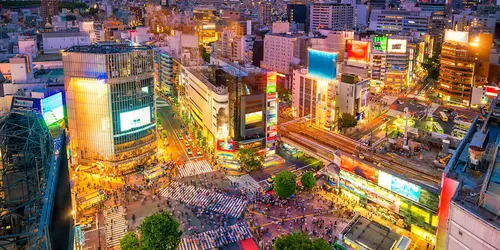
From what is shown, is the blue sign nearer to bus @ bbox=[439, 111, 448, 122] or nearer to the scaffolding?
the scaffolding

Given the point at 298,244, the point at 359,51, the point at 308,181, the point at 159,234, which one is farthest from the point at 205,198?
the point at 359,51

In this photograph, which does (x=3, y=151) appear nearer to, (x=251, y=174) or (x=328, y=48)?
(x=251, y=174)

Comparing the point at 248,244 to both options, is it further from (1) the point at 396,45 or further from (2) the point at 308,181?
(1) the point at 396,45

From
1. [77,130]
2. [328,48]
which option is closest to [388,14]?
[328,48]

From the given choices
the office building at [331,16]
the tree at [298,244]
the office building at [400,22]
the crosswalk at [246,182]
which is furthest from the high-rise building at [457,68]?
the office building at [331,16]

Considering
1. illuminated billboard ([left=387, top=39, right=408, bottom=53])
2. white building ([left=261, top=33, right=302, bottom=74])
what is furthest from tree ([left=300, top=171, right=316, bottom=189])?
illuminated billboard ([left=387, top=39, right=408, bottom=53])

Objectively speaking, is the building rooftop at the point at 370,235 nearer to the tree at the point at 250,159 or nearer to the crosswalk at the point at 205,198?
the crosswalk at the point at 205,198
